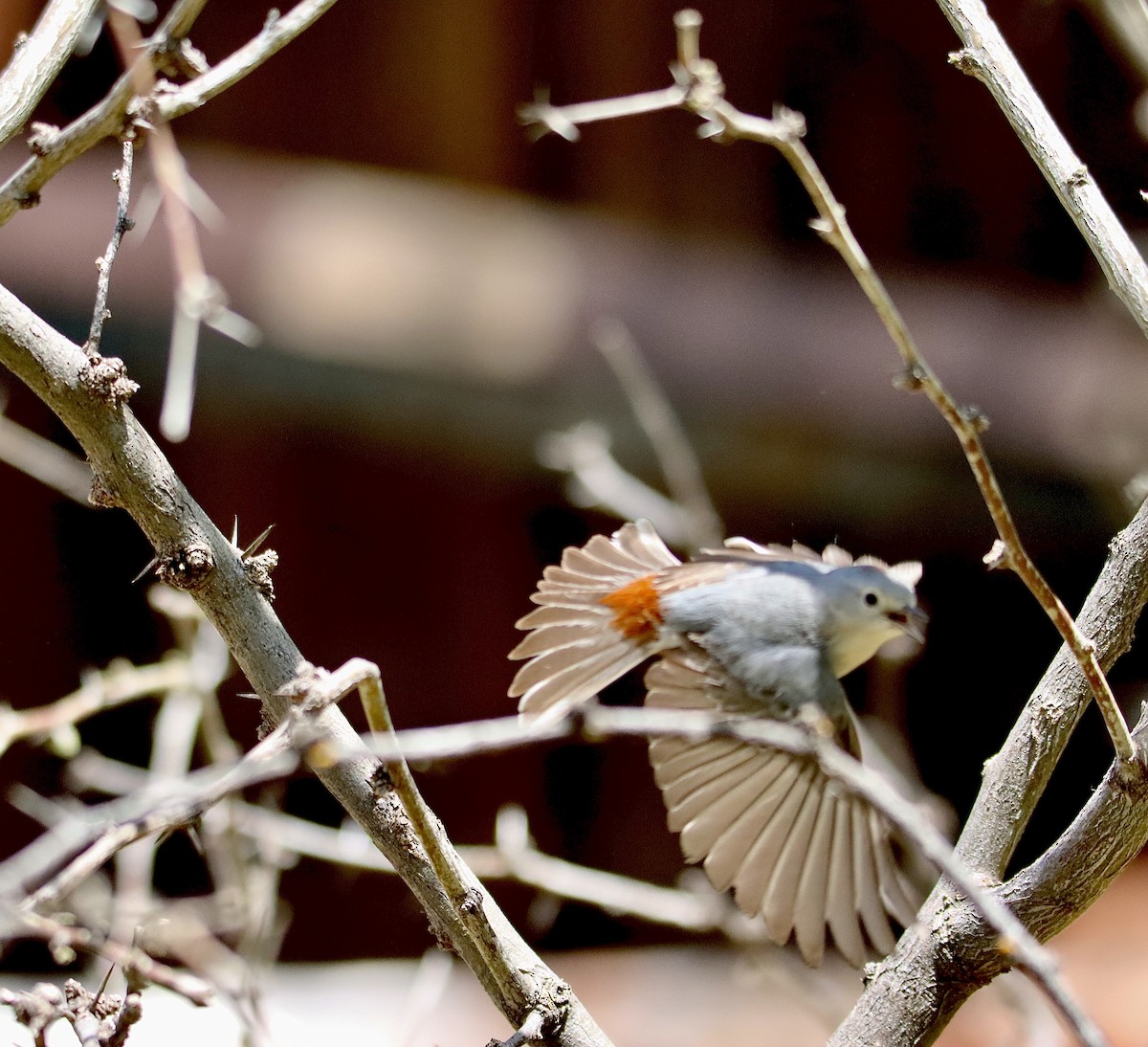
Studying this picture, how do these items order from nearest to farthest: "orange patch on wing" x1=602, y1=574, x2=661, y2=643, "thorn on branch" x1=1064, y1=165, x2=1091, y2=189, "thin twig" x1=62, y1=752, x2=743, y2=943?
"thorn on branch" x1=1064, y1=165, x2=1091, y2=189, "orange patch on wing" x1=602, y1=574, x2=661, y2=643, "thin twig" x1=62, y1=752, x2=743, y2=943

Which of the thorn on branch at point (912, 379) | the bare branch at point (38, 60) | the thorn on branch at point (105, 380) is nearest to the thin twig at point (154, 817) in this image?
the thorn on branch at point (105, 380)

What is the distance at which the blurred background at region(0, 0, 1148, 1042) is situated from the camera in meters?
3.50

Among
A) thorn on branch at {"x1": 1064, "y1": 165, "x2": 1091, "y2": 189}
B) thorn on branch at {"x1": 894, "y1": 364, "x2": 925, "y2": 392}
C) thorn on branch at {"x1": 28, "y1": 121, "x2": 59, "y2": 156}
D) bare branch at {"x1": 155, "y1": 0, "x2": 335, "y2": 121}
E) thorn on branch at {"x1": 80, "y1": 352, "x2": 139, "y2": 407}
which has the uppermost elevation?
bare branch at {"x1": 155, "y1": 0, "x2": 335, "y2": 121}

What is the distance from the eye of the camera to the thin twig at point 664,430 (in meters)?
2.67

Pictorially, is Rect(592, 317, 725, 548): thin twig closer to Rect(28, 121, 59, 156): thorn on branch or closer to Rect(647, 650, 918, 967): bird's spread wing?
Rect(647, 650, 918, 967): bird's spread wing

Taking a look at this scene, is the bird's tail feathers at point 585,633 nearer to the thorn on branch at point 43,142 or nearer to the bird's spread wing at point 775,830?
the bird's spread wing at point 775,830

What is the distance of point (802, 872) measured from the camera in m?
1.66

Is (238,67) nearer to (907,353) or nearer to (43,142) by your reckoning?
(43,142)

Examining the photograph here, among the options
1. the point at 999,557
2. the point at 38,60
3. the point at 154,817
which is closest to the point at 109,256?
the point at 38,60

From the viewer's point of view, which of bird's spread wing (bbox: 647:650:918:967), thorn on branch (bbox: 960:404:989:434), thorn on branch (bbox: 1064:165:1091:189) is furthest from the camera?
bird's spread wing (bbox: 647:650:918:967)

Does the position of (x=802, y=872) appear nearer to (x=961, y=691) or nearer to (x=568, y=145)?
(x=961, y=691)

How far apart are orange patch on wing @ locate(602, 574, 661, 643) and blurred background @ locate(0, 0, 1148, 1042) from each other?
1.75m

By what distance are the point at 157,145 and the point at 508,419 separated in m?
2.15

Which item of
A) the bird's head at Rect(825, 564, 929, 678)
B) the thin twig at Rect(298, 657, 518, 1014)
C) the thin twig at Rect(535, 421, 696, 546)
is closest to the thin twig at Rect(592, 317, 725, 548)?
the thin twig at Rect(535, 421, 696, 546)
